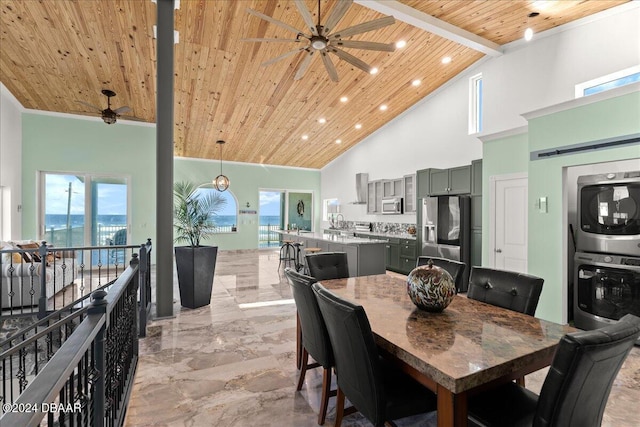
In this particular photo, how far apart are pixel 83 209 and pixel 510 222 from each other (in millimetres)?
8543

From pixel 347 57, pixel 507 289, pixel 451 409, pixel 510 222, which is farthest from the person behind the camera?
pixel 510 222

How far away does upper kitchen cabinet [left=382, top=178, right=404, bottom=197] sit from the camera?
7.73m

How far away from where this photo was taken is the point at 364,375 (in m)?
1.50

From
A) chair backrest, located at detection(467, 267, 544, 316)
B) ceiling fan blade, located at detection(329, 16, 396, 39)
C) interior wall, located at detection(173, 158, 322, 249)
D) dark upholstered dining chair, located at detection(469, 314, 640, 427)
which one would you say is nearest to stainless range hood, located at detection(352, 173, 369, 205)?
interior wall, located at detection(173, 158, 322, 249)

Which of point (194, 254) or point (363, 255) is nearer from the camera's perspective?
point (194, 254)

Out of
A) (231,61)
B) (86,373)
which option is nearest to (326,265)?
(86,373)

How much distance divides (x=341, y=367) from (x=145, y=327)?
108 inches

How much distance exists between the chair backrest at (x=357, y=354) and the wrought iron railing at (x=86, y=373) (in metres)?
1.02

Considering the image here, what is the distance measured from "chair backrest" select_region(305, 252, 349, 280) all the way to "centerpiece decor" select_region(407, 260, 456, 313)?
1.29 metres

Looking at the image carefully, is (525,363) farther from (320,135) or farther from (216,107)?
(320,135)

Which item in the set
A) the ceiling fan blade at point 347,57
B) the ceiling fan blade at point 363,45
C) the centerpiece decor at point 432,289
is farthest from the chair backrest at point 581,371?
the ceiling fan blade at point 347,57

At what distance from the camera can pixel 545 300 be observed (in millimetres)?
3824

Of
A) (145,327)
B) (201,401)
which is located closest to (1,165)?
(145,327)

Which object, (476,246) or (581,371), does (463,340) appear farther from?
(476,246)
